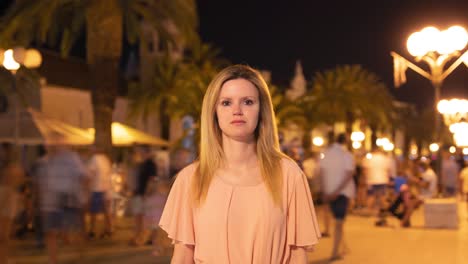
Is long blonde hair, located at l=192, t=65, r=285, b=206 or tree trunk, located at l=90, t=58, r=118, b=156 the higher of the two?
tree trunk, located at l=90, t=58, r=118, b=156

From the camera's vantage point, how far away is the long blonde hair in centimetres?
325

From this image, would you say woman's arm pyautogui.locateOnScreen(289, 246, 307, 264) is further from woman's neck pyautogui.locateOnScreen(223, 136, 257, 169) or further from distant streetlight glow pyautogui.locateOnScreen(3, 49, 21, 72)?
distant streetlight glow pyautogui.locateOnScreen(3, 49, 21, 72)

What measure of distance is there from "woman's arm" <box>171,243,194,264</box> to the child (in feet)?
29.6

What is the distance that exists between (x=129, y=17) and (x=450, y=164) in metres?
10.9

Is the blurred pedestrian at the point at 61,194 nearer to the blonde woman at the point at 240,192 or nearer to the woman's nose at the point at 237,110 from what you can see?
the blonde woman at the point at 240,192

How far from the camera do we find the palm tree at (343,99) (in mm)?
48219

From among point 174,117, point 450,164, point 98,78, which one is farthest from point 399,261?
point 174,117

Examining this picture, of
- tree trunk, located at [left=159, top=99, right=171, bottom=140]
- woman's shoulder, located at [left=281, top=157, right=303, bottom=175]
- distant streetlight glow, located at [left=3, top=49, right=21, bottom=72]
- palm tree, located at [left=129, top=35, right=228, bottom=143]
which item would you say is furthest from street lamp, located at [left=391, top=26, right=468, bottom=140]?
tree trunk, located at [left=159, top=99, right=171, bottom=140]

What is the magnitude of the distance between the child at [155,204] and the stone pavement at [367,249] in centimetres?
38

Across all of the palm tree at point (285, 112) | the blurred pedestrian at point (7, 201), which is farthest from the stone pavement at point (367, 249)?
the palm tree at point (285, 112)

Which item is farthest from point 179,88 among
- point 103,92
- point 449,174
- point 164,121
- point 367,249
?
point 367,249

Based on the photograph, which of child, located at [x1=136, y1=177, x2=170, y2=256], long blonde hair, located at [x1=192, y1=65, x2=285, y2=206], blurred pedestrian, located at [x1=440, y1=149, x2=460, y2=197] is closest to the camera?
long blonde hair, located at [x1=192, y1=65, x2=285, y2=206]

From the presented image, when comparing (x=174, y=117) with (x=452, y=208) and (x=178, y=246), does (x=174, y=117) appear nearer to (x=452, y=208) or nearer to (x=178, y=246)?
(x=452, y=208)

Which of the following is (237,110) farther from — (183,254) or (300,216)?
(183,254)
